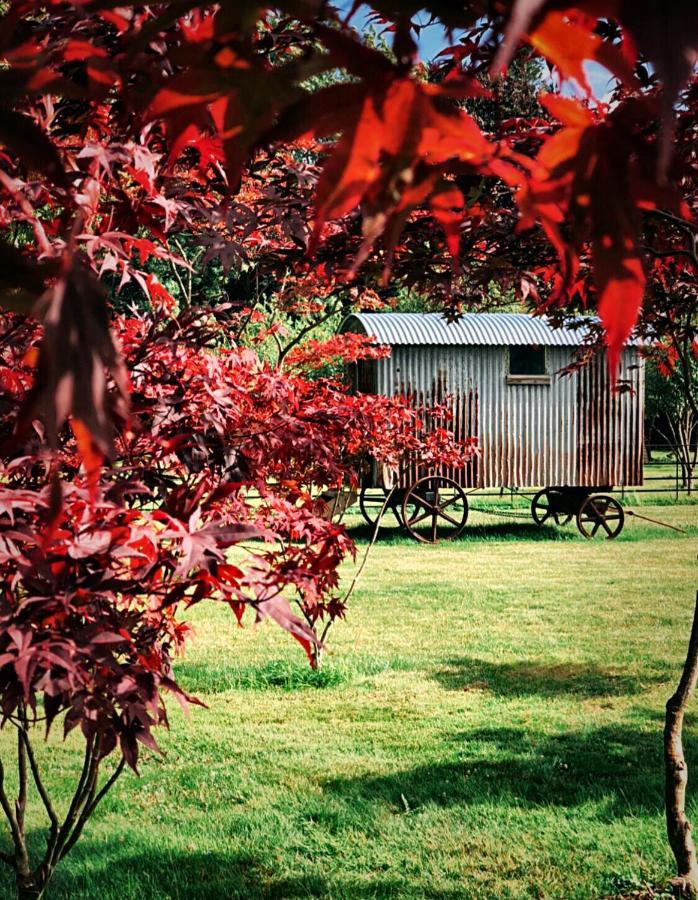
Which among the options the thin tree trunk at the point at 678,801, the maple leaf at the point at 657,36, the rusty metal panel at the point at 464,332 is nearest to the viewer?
the maple leaf at the point at 657,36

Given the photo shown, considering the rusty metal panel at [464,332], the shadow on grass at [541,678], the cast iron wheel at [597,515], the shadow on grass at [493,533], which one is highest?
the rusty metal panel at [464,332]

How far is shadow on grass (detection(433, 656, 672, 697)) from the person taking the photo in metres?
6.52

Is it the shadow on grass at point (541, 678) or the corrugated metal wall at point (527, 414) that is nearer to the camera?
the shadow on grass at point (541, 678)

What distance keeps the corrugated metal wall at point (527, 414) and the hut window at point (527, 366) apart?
0.12 metres

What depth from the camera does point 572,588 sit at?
10500 mm

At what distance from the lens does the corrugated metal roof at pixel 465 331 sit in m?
15.7

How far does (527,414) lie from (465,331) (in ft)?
6.06

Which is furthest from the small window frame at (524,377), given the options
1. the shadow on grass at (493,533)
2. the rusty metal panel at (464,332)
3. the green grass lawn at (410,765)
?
the green grass lawn at (410,765)

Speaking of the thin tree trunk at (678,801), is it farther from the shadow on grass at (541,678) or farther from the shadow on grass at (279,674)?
the shadow on grass at (279,674)

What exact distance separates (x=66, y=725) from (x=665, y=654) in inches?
250

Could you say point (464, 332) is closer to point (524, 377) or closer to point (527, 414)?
point (524, 377)

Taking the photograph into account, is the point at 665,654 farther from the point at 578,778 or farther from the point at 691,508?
the point at 691,508

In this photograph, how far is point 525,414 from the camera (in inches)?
643

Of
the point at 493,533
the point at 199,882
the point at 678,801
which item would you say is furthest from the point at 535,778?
the point at 493,533
